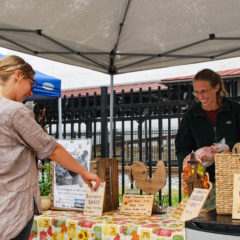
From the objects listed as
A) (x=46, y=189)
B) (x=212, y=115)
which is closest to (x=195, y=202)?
(x=212, y=115)

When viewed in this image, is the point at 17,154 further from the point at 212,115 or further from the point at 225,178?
the point at 212,115

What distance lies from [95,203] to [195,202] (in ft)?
2.32

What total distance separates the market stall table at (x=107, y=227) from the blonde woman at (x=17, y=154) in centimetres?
54

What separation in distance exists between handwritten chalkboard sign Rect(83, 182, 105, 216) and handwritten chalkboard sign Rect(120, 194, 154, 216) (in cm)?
13

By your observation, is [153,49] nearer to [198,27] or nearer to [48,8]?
[198,27]

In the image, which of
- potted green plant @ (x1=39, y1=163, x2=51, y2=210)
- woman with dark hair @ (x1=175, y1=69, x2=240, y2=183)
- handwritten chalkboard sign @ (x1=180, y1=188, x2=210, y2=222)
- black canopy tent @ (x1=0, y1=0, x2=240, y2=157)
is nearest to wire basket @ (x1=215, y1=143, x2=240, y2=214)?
handwritten chalkboard sign @ (x1=180, y1=188, x2=210, y2=222)

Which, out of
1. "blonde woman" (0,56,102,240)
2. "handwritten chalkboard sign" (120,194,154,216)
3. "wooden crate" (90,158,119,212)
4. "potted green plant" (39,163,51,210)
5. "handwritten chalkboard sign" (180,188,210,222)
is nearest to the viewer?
"blonde woman" (0,56,102,240)

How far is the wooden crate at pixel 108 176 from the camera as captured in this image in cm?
220

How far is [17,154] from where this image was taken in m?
1.22

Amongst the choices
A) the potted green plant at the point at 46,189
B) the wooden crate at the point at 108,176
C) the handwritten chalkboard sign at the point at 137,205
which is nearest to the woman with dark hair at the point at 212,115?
the handwritten chalkboard sign at the point at 137,205

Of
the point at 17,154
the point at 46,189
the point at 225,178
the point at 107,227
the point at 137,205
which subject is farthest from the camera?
the point at 46,189

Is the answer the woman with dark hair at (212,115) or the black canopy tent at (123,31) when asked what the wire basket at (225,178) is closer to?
the woman with dark hair at (212,115)

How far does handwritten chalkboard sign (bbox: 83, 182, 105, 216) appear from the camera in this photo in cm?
204

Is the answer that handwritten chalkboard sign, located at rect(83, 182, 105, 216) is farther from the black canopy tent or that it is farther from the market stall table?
the black canopy tent
